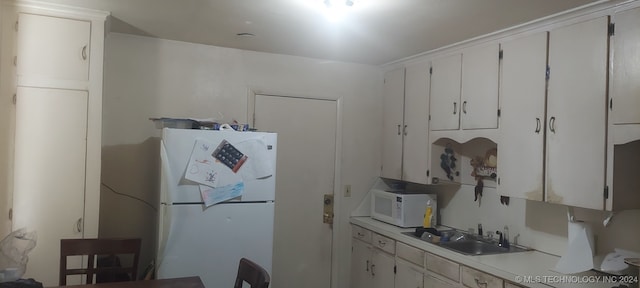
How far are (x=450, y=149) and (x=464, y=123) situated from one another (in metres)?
0.39

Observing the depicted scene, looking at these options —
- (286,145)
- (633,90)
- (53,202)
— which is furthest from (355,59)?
(53,202)

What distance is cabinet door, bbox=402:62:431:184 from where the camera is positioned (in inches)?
134

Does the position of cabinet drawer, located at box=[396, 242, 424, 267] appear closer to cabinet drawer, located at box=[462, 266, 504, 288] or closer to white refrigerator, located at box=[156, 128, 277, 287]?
cabinet drawer, located at box=[462, 266, 504, 288]

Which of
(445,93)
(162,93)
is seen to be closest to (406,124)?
(445,93)

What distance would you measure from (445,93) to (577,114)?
1.05 metres

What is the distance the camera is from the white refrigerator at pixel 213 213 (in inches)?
102

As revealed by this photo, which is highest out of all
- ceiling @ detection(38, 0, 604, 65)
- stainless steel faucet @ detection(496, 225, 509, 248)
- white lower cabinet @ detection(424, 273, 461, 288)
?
ceiling @ detection(38, 0, 604, 65)

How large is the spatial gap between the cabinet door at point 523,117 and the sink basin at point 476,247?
1.39 ft

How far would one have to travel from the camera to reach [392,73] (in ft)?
12.6

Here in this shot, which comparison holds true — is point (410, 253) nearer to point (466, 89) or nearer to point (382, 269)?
point (382, 269)

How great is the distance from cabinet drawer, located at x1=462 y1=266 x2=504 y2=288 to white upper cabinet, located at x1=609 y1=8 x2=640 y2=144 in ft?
3.10

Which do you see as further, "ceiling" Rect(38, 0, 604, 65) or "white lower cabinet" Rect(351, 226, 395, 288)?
"white lower cabinet" Rect(351, 226, 395, 288)

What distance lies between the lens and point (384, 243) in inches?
133

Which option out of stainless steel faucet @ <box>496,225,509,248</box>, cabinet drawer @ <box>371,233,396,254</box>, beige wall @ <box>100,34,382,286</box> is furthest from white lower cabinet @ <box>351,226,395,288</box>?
stainless steel faucet @ <box>496,225,509,248</box>
